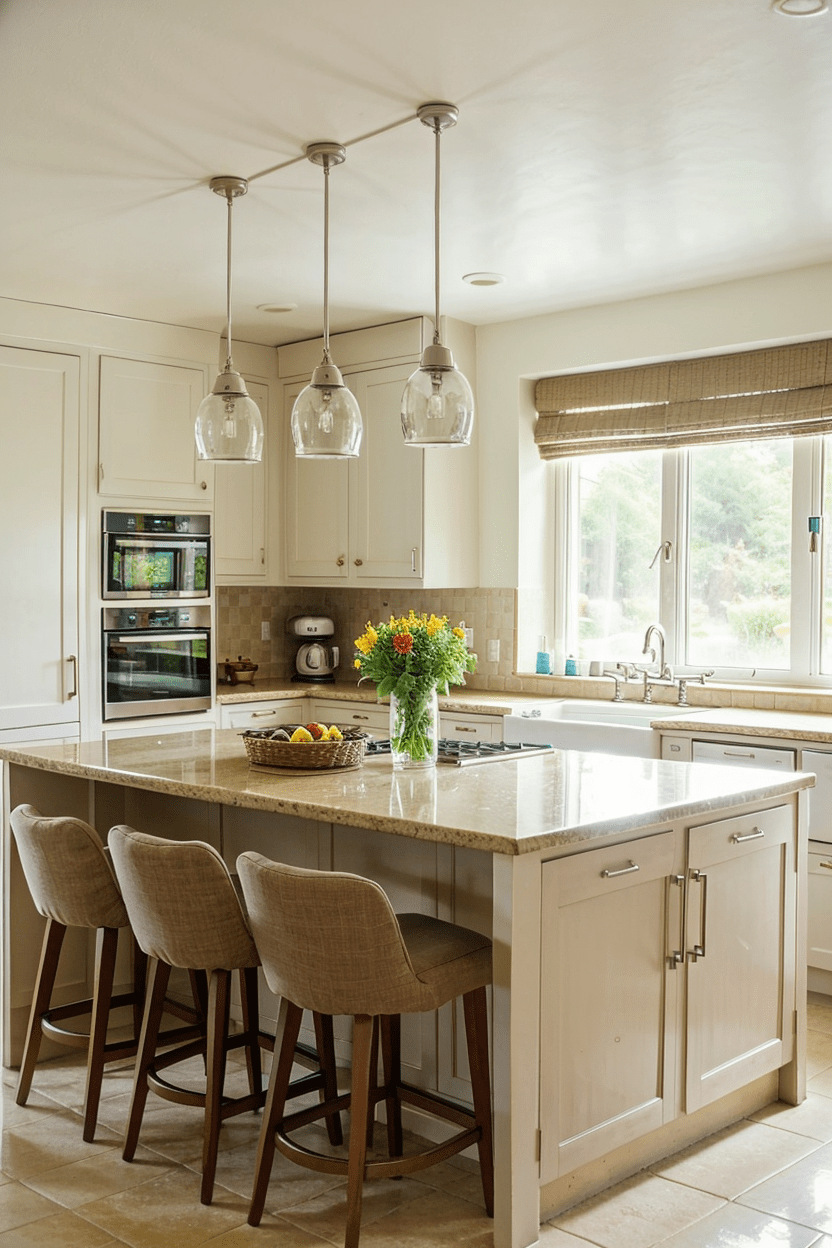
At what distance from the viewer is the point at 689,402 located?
5000 mm

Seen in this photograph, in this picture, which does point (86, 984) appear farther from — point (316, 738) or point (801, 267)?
point (801, 267)

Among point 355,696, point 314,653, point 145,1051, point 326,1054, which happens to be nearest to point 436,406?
point 326,1054

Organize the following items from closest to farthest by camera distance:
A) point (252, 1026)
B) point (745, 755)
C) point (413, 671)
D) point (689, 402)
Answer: point (252, 1026), point (413, 671), point (745, 755), point (689, 402)

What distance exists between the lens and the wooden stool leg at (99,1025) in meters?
2.97

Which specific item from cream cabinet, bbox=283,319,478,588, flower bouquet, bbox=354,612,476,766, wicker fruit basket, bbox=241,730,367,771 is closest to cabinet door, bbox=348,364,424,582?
cream cabinet, bbox=283,319,478,588

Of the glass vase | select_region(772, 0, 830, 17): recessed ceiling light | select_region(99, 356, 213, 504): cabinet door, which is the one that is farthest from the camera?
select_region(99, 356, 213, 504): cabinet door

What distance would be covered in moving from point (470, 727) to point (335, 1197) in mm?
2524

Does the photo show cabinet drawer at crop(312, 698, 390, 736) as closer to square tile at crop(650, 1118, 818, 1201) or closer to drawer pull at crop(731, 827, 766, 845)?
drawer pull at crop(731, 827, 766, 845)

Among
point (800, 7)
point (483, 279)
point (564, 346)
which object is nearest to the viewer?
point (800, 7)

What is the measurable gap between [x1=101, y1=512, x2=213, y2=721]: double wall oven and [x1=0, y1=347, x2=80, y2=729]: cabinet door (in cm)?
18

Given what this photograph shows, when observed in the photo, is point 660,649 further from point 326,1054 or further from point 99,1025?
point 99,1025

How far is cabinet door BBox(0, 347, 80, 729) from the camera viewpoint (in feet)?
15.5

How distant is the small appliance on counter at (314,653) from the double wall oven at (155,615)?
2.64 ft

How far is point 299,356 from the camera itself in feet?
19.4
